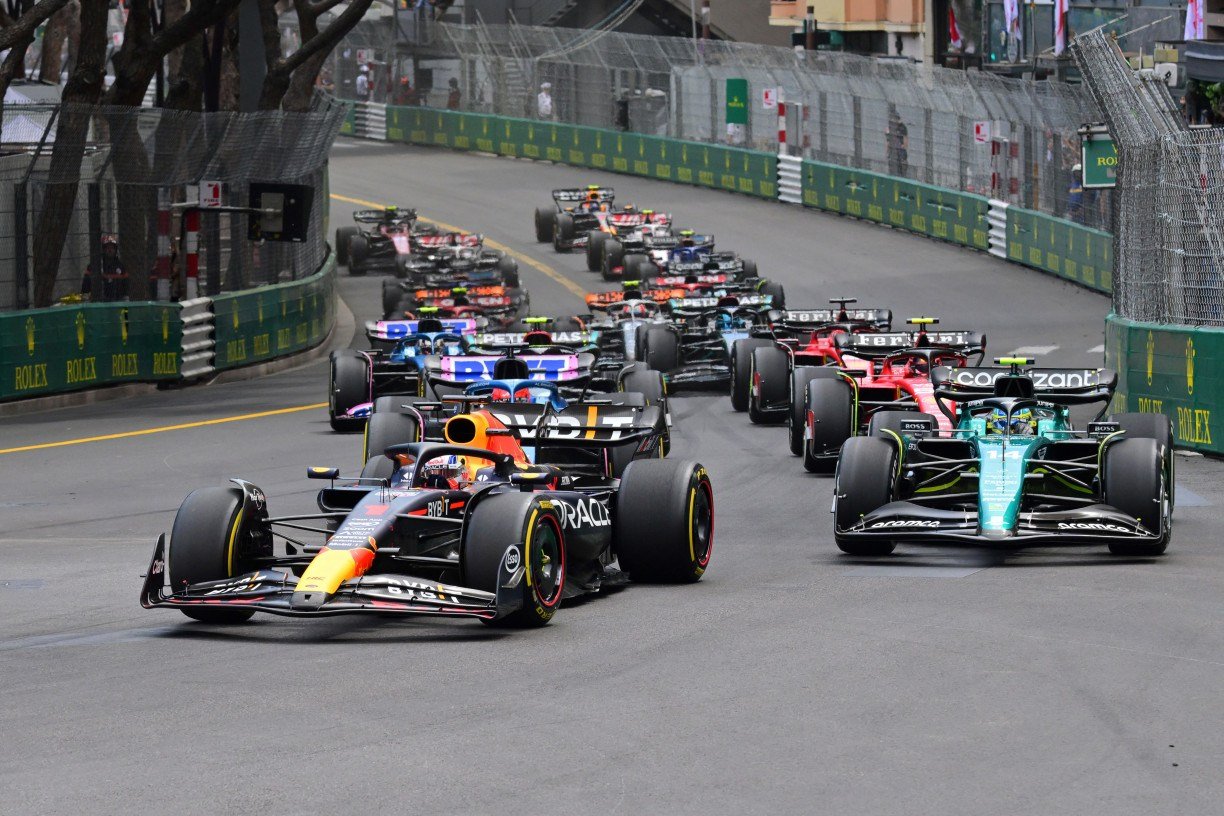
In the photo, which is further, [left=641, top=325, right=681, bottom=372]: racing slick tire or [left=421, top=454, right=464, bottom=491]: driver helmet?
[left=641, top=325, right=681, bottom=372]: racing slick tire

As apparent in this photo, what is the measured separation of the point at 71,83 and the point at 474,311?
6.17m

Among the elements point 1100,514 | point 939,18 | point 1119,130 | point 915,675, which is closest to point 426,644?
point 915,675

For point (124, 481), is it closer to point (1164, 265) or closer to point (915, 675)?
point (1164, 265)

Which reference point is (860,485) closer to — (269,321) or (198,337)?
(198,337)

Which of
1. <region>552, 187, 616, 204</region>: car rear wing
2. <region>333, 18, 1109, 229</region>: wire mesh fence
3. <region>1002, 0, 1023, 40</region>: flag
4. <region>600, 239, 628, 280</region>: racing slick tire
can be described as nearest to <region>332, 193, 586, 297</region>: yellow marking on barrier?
<region>600, 239, 628, 280</region>: racing slick tire

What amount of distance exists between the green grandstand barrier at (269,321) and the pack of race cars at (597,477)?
604 cm

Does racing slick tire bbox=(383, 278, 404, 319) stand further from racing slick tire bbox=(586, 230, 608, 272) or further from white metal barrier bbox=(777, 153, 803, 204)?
white metal barrier bbox=(777, 153, 803, 204)

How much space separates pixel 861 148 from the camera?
146ft

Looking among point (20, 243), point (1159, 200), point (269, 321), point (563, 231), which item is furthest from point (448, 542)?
point (563, 231)

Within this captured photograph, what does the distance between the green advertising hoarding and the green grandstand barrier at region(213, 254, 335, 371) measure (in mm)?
18046

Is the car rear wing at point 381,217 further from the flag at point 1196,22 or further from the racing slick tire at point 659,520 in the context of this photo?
the racing slick tire at point 659,520

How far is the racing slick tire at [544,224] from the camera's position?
1713 inches

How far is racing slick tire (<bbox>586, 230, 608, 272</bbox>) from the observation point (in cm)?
3897

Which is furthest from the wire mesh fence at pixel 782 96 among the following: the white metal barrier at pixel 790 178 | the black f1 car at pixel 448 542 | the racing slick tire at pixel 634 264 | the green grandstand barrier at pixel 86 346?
the black f1 car at pixel 448 542
